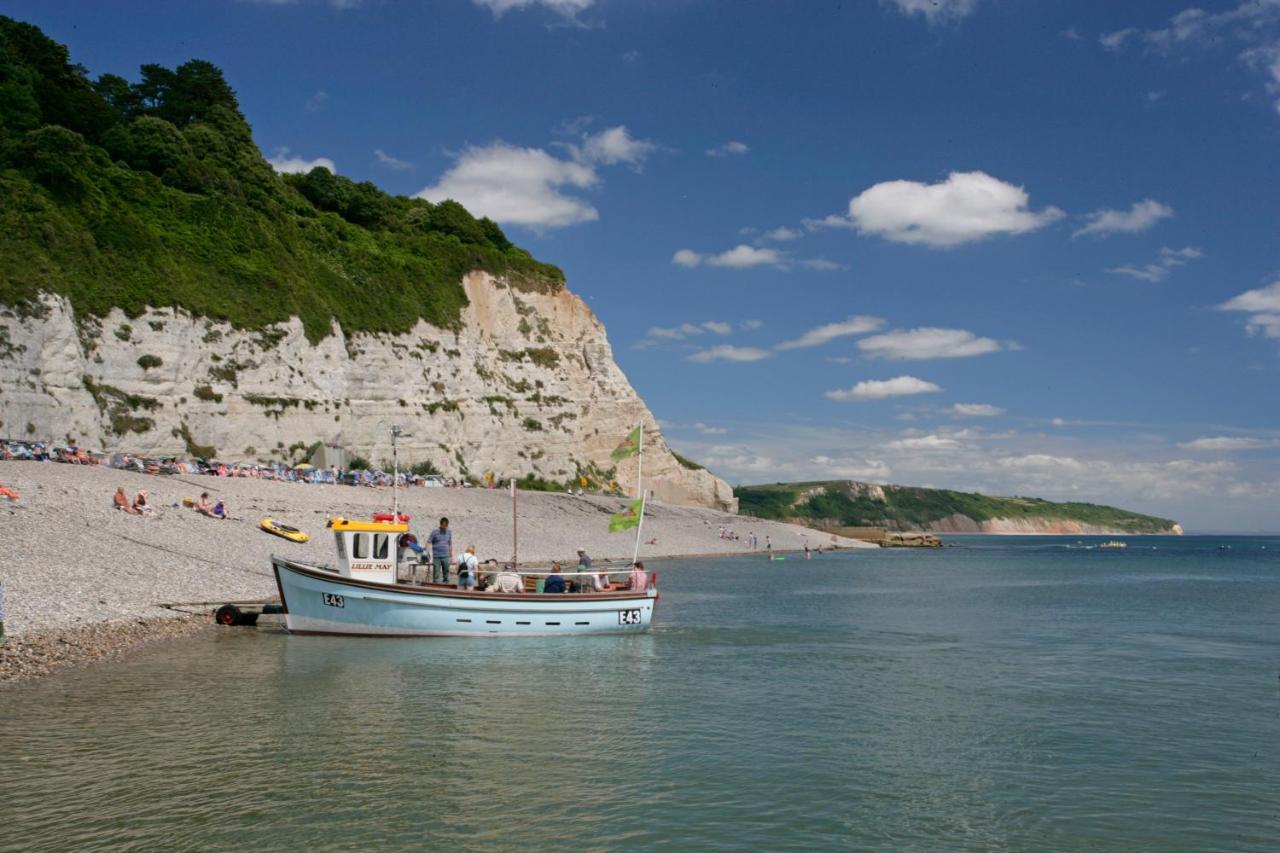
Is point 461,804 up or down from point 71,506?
down

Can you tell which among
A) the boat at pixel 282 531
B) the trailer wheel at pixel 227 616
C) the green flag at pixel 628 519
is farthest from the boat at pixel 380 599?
the boat at pixel 282 531

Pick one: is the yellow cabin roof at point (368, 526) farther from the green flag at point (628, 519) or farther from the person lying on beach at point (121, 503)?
the person lying on beach at point (121, 503)

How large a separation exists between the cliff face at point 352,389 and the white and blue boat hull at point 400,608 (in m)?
31.3

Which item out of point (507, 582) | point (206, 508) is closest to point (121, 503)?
point (206, 508)

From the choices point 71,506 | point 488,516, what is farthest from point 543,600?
point 488,516

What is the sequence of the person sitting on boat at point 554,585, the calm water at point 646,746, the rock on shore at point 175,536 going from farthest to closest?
the person sitting on boat at point 554,585
the rock on shore at point 175,536
the calm water at point 646,746

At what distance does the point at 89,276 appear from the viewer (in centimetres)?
5406

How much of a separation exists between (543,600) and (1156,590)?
142 feet

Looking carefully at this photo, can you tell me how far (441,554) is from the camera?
2605 cm

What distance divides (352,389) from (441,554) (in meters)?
44.9

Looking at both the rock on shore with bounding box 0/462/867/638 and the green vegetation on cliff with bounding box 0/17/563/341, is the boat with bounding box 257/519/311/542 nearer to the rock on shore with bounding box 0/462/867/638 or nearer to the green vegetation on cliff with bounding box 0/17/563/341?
the rock on shore with bounding box 0/462/867/638

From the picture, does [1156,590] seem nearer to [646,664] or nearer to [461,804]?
[646,664]

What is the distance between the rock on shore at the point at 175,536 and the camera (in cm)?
2439

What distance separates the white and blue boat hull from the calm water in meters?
0.64
